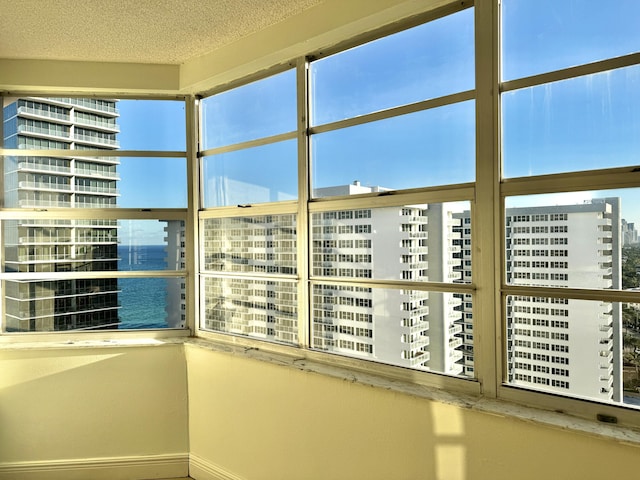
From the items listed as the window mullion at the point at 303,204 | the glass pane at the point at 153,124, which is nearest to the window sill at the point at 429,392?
the window mullion at the point at 303,204

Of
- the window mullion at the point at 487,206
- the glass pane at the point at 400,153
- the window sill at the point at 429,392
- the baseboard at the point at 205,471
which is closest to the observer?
the window sill at the point at 429,392

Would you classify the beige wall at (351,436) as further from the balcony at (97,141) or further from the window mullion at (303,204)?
the balcony at (97,141)

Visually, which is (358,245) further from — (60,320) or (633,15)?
(60,320)

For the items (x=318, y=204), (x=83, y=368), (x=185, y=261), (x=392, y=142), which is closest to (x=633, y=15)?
(x=392, y=142)

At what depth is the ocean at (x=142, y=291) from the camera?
284cm

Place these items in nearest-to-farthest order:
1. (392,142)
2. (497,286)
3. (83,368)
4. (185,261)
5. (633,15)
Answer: (633,15) → (497,286) → (392,142) → (83,368) → (185,261)

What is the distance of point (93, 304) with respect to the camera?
2838 mm

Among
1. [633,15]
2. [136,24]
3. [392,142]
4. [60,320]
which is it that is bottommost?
[60,320]

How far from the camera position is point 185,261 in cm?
288

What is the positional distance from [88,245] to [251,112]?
4.79 ft

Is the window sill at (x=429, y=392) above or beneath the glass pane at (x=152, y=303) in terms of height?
beneath

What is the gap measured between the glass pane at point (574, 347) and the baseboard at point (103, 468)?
2.27 m

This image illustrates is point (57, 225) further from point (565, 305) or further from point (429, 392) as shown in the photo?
point (565, 305)

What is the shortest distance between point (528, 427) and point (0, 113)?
11.8 feet
